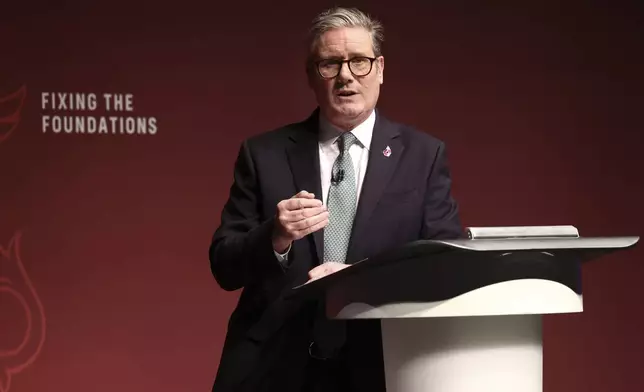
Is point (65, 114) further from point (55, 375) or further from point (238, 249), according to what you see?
point (238, 249)

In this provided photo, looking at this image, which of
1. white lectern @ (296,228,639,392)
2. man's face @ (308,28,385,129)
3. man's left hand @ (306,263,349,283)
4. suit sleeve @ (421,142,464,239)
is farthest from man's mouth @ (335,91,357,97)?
white lectern @ (296,228,639,392)

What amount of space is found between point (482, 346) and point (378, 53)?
85cm

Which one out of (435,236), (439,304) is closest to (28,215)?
(435,236)

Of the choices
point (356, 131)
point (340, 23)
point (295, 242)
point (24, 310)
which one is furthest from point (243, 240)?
point (24, 310)

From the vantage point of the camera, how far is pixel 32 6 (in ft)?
12.1

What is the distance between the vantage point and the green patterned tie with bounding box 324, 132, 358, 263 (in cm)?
186

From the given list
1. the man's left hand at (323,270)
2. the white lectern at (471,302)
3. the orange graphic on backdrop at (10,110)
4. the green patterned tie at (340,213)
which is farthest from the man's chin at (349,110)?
the orange graphic on backdrop at (10,110)

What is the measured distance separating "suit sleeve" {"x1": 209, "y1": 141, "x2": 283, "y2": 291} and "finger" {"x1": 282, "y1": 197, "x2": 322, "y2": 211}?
0.12 metres

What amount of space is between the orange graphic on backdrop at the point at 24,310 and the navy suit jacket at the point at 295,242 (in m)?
1.94

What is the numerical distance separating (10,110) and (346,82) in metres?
2.13

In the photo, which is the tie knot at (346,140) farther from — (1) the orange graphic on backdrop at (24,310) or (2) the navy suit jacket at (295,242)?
(1) the orange graphic on backdrop at (24,310)

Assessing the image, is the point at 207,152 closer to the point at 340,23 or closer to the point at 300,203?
the point at 340,23

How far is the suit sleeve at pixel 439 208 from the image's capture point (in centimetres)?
194

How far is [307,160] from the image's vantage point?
1.95m
